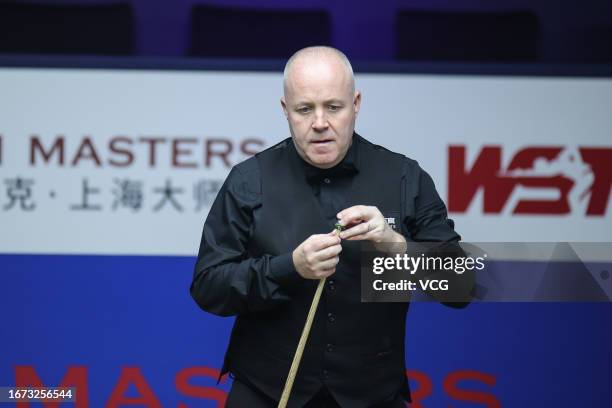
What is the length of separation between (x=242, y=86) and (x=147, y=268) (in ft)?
2.61

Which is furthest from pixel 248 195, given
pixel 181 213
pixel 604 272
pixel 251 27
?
pixel 251 27

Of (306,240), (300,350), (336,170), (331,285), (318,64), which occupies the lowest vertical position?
(300,350)

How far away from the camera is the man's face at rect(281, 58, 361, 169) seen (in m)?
2.06

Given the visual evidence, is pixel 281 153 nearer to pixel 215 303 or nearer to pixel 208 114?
pixel 215 303

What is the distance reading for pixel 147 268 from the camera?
3.65 m

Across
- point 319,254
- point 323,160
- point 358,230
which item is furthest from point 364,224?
point 323,160

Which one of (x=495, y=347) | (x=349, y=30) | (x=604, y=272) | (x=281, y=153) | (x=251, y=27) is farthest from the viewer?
(x=349, y=30)

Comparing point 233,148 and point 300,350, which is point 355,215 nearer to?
point 300,350

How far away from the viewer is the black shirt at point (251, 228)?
2.02 meters

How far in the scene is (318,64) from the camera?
2059 mm

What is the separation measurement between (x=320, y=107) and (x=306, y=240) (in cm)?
30

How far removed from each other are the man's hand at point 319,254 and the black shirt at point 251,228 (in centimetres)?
5

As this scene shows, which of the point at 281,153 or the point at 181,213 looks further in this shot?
the point at 181,213

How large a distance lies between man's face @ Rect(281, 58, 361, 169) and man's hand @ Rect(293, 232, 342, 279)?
25cm
